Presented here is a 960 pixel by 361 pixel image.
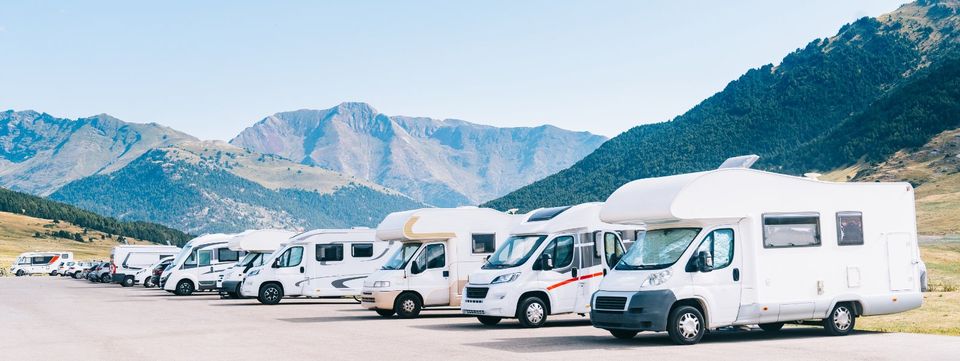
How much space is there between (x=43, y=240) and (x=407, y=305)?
173 m

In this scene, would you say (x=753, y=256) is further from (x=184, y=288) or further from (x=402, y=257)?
(x=184, y=288)

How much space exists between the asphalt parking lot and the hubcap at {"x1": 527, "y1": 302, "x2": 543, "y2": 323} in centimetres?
39

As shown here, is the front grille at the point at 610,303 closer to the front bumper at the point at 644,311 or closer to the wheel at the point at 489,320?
the front bumper at the point at 644,311

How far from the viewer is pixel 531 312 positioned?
2106 cm

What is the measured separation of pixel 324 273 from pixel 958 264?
2700 centimetres

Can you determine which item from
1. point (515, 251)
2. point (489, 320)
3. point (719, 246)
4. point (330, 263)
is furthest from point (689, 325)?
point (330, 263)

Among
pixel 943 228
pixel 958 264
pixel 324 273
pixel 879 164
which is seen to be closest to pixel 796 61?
pixel 879 164

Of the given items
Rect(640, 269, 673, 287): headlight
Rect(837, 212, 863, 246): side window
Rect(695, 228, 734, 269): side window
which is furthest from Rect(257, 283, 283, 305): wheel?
Rect(837, 212, 863, 246): side window

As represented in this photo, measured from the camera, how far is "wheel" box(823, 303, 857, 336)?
1795 cm

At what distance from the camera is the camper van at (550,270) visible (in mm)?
21062

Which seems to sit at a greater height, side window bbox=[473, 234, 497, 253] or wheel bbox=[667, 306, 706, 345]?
side window bbox=[473, 234, 497, 253]

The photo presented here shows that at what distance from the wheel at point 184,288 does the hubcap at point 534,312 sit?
2487cm

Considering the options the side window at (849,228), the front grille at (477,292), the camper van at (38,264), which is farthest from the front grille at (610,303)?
the camper van at (38,264)

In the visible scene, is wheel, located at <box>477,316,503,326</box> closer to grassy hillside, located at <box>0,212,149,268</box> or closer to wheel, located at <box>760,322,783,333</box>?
wheel, located at <box>760,322,783,333</box>
